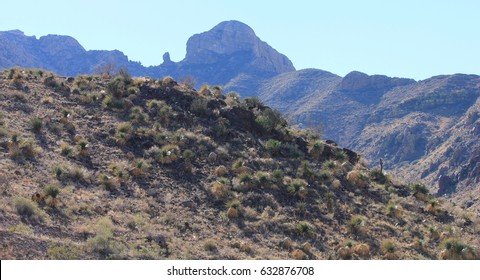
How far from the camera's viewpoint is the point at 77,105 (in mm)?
31516

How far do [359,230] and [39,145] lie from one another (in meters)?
14.0

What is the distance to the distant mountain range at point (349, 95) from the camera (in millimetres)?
82875

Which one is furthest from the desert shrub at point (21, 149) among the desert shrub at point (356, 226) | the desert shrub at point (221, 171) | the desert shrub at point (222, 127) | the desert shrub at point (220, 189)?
the desert shrub at point (356, 226)

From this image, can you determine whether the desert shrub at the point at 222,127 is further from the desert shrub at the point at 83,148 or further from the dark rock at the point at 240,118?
the desert shrub at the point at 83,148

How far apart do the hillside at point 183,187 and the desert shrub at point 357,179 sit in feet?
0.21

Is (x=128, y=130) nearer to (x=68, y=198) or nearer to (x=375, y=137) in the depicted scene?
(x=68, y=198)

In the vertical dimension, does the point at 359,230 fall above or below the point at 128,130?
below

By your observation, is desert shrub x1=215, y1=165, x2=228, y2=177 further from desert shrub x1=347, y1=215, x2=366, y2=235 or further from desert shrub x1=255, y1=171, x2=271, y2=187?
desert shrub x1=347, y1=215, x2=366, y2=235

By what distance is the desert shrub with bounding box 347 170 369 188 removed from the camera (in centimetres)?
2812

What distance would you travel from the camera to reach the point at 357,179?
28281 mm

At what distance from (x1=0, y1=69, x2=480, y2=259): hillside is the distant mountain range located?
16761mm

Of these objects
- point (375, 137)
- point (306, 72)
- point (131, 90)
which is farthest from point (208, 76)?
point (131, 90)

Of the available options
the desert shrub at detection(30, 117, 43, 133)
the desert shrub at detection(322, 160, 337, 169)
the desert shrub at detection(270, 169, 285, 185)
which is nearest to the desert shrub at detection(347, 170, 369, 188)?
the desert shrub at detection(322, 160, 337, 169)
